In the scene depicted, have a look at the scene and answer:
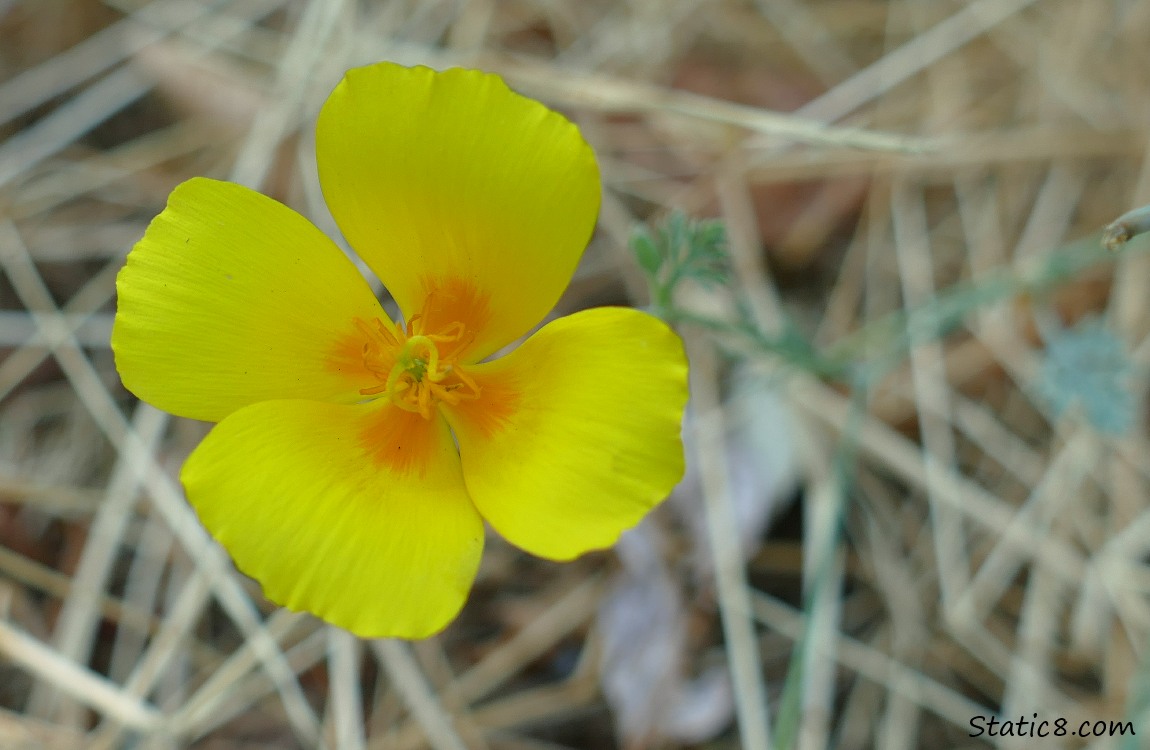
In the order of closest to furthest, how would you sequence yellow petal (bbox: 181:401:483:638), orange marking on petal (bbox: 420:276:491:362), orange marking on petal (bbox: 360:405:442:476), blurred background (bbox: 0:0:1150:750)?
yellow petal (bbox: 181:401:483:638)
orange marking on petal (bbox: 360:405:442:476)
orange marking on petal (bbox: 420:276:491:362)
blurred background (bbox: 0:0:1150:750)

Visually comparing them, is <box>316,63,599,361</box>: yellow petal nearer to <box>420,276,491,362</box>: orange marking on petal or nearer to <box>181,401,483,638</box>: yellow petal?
<box>420,276,491,362</box>: orange marking on petal

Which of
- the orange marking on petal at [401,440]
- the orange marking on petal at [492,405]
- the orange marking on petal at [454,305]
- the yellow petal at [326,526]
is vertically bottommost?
the yellow petal at [326,526]

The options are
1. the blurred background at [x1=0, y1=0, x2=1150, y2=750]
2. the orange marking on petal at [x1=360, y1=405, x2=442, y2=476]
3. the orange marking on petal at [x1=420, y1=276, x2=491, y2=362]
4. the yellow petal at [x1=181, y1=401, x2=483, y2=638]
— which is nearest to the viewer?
the yellow petal at [x1=181, y1=401, x2=483, y2=638]

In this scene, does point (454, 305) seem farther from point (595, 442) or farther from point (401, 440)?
point (595, 442)

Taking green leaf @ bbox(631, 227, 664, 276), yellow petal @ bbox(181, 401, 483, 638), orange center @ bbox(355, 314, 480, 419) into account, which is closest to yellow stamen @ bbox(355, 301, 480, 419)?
orange center @ bbox(355, 314, 480, 419)

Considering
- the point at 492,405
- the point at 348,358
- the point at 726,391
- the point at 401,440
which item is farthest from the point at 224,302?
the point at 726,391

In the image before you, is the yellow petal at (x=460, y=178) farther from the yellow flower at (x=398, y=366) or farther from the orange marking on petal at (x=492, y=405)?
the orange marking on petal at (x=492, y=405)

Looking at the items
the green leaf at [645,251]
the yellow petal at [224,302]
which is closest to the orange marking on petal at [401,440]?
the yellow petal at [224,302]
